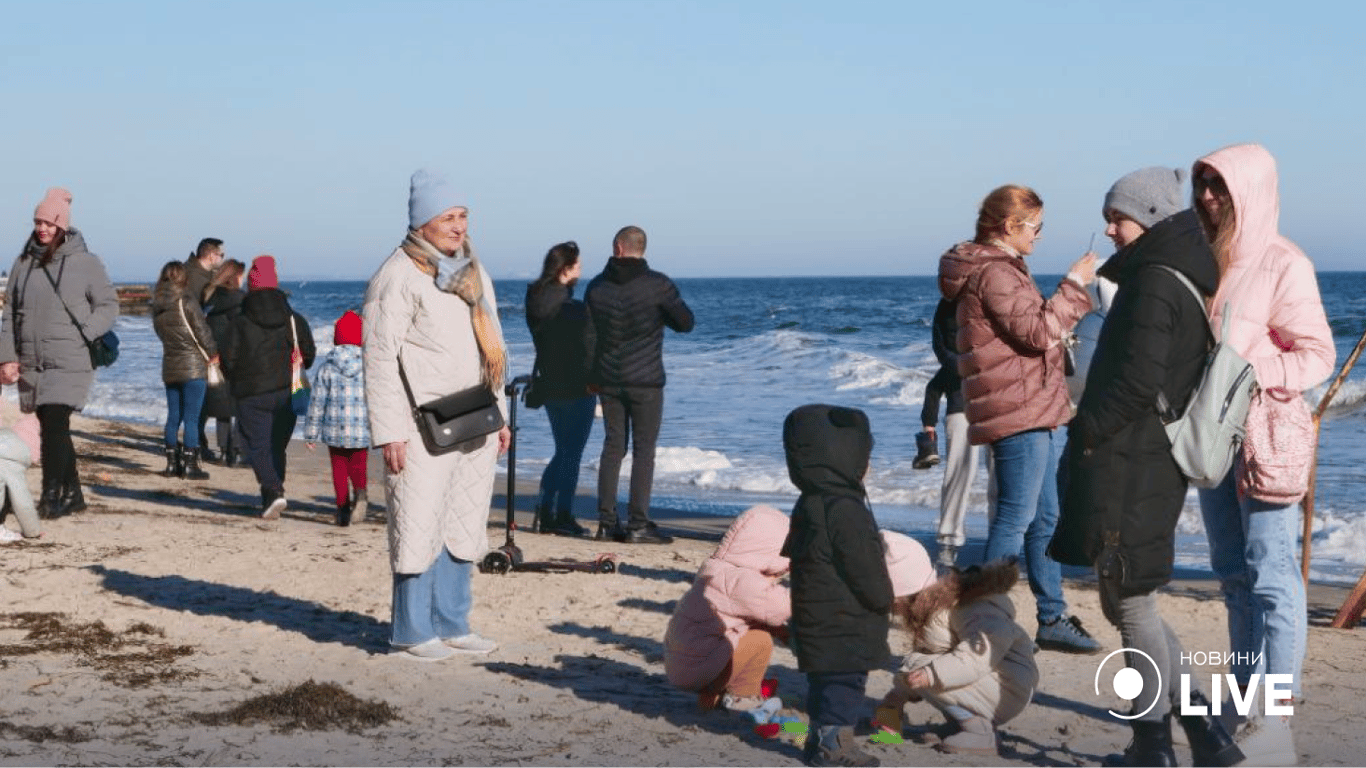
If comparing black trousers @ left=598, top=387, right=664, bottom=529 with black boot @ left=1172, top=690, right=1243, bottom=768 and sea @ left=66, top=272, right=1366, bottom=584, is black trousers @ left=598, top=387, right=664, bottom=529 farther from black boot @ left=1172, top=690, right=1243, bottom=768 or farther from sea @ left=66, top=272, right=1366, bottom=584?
black boot @ left=1172, top=690, right=1243, bottom=768

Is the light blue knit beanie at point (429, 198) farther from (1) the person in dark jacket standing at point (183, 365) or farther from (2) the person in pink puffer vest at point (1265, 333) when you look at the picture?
(1) the person in dark jacket standing at point (183, 365)

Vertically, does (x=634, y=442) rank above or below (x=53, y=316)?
below

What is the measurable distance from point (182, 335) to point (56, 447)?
140 inches

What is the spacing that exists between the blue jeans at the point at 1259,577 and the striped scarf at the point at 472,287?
2827 mm

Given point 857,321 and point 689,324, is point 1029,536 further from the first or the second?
point 857,321

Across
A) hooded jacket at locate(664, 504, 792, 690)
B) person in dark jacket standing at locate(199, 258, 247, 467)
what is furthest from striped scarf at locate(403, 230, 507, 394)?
person in dark jacket standing at locate(199, 258, 247, 467)

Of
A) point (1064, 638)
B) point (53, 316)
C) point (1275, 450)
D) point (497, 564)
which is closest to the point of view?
point (1275, 450)

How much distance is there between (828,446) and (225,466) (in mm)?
10709

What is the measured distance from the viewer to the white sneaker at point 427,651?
22.3 feet

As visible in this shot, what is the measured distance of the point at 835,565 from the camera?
204 inches

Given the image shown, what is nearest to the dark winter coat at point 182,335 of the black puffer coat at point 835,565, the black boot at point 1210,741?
the black puffer coat at point 835,565

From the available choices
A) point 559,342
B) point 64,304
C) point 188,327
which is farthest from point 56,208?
point 188,327

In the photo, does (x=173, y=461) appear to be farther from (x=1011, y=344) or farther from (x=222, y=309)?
(x=1011, y=344)

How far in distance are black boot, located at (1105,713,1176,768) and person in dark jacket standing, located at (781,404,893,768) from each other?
78cm
